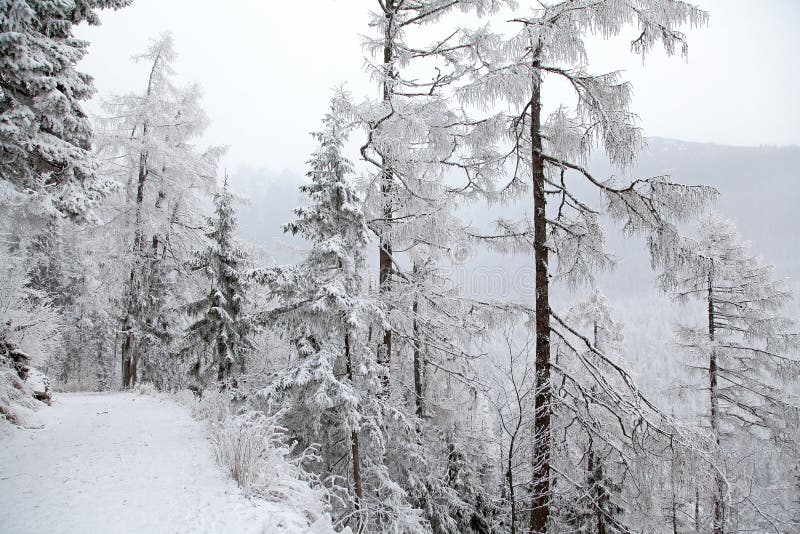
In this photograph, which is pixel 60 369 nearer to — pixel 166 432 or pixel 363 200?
pixel 166 432

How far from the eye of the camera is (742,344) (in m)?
12.1

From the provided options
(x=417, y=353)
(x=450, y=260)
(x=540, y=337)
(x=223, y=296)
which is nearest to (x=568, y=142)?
(x=540, y=337)

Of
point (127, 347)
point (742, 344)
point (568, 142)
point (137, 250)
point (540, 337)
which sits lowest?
point (127, 347)

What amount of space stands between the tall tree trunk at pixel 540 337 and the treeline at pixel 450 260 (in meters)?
0.04

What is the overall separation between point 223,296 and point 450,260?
29.8 ft

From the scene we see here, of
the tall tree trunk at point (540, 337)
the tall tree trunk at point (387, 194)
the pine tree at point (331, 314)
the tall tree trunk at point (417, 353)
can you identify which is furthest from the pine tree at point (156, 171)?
the tall tree trunk at point (540, 337)

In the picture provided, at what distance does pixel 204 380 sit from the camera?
15156 mm

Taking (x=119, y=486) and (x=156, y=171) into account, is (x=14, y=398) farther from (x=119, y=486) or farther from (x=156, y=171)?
(x=156, y=171)

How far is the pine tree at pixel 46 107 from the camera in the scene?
4660mm

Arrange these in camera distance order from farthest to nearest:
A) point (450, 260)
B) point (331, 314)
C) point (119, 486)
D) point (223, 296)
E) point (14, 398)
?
1. point (223, 296)
2. point (450, 260)
3. point (14, 398)
4. point (331, 314)
5. point (119, 486)

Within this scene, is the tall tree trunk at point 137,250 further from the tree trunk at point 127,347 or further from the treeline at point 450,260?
the treeline at point 450,260

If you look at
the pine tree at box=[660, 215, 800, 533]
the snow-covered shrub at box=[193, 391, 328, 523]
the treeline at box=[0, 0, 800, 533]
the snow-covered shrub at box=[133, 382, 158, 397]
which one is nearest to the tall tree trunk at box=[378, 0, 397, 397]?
the treeline at box=[0, 0, 800, 533]

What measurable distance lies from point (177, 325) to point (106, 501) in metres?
17.4

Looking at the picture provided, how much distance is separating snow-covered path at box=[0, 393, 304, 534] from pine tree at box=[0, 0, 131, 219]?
3.35 metres
